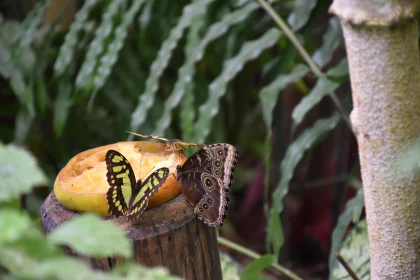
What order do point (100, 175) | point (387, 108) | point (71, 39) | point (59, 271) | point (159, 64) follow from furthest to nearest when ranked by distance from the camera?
1. point (71, 39)
2. point (159, 64)
3. point (100, 175)
4. point (387, 108)
5. point (59, 271)

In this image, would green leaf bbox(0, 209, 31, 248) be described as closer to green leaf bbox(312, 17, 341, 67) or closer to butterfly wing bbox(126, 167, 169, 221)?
butterfly wing bbox(126, 167, 169, 221)

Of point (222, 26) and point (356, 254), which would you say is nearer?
point (356, 254)

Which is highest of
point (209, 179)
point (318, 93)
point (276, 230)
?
point (209, 179)

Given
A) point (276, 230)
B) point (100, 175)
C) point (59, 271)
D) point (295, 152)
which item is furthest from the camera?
point (295, 152)

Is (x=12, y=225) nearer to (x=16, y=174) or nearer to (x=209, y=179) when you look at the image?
(x=16, y=174)

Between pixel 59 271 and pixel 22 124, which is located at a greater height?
pixel 59 271

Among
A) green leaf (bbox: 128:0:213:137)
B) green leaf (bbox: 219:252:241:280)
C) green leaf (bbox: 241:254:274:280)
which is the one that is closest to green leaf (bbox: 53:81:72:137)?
green leaf (bbox: 128:0:213:137)

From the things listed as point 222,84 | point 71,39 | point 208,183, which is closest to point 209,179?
point 208,183
